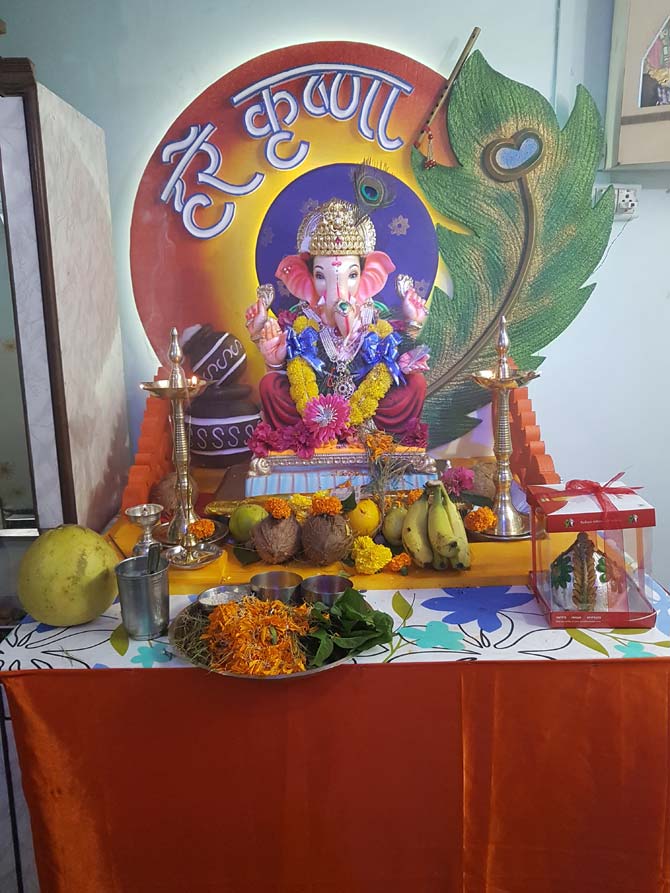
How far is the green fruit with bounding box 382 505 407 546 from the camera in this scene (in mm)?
2324

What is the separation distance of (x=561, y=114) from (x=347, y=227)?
103 centimetres

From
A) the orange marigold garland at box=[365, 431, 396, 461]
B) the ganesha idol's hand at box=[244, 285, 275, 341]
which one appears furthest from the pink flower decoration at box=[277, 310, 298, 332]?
the orange marigold garland at box=[365, 431, 396, 461]

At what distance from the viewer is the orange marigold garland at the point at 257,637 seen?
1.63 meters

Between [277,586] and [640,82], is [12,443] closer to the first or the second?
[277,586]

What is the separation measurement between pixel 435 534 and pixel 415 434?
36.4 inches

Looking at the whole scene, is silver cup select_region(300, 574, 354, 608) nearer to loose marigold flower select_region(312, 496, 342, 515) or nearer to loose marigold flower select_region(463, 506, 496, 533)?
loose marigold flower select_region(312, 496, 342, 515)

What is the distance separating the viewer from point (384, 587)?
2.13 m

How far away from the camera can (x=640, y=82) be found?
2885mm

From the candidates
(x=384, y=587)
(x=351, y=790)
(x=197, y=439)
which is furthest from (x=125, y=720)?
(x=197, y=439)

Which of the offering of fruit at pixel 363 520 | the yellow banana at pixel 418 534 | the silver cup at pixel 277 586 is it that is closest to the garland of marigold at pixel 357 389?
the offering of fruit at pixel 363 520

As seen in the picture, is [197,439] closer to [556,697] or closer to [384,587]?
[384,587]

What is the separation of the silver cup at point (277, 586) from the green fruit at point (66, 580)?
1.29 feet

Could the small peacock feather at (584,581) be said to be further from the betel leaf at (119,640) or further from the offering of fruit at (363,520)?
the betel leaf at (119,640)

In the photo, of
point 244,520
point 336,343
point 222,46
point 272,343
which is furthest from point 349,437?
point 222,46
